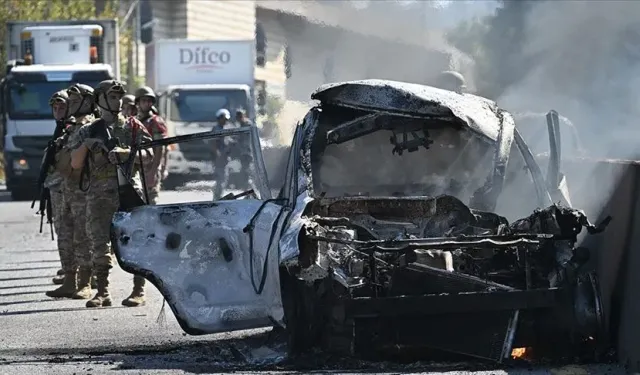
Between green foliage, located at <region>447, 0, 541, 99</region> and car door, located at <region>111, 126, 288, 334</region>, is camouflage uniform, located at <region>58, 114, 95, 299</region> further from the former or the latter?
green foliage, located at <region>447, 0, 541, 99</region>

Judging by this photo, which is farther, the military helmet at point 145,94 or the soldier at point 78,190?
the military helmet at point 145,94

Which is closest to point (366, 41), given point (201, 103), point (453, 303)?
point (201, 103)

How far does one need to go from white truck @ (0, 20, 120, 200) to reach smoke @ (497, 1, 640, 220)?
843cm

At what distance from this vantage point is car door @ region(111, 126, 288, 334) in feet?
27.2

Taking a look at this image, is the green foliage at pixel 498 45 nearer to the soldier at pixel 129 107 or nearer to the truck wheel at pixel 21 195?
the soldier at pixel 129 107

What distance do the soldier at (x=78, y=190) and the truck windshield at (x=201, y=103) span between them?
48.3 ft

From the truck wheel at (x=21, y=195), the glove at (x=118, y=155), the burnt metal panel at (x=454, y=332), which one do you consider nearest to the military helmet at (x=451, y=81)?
the glove at (x=118, y=155)

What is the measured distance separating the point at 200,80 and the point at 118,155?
675 inches

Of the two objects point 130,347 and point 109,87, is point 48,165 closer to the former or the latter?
point 109,87

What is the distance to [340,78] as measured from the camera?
1709cm

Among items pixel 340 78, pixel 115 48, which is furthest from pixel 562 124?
pixel 115 48

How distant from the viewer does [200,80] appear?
27.2 metres

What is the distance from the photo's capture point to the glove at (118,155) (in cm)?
997

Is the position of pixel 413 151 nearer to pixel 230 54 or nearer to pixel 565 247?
pixel 565 247
